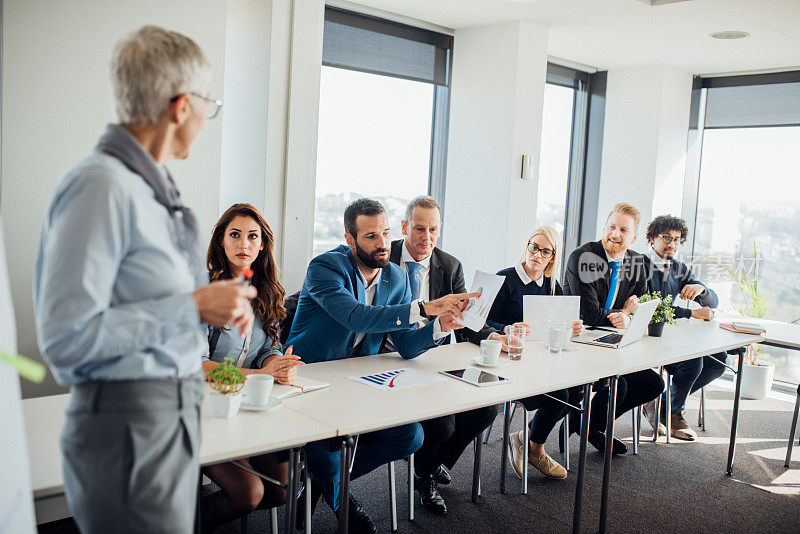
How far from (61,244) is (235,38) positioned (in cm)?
304

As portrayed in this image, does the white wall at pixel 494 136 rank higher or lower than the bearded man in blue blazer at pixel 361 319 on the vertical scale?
higher

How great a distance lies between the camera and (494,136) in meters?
4.93

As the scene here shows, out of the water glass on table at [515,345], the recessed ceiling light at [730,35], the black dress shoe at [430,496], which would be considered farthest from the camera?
the recessed ceiling light at [730,35]

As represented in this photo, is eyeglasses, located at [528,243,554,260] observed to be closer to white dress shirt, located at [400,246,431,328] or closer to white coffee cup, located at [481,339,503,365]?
white dress shirt, located at [400,246,431,328]

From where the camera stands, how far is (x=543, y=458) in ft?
12.1

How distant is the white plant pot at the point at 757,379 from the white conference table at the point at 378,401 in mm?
2219

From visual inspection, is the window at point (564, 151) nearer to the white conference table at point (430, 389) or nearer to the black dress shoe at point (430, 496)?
the white conference table at point (430, 389)

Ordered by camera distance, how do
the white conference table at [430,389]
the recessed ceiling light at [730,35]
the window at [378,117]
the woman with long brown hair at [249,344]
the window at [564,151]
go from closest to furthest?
the white conference table at [430,389] → the woman with long brown hair at [249,344] → the window at [378,117] → the recessed ceiling light at [730,35] → the window at [564,151]

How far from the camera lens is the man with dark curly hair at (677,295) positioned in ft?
14.8

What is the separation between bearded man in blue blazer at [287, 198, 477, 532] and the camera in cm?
271

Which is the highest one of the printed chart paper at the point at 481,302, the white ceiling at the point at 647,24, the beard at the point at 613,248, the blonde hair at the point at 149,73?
the white ceiling at the point at 647,24

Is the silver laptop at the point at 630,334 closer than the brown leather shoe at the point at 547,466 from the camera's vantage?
Yes

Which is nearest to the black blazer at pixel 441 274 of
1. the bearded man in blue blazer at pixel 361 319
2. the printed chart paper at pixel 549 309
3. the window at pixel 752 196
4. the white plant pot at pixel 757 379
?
the printed chart paper at pixel 549 309

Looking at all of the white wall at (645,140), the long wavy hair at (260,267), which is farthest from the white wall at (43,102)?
the white wall at (645,140)
